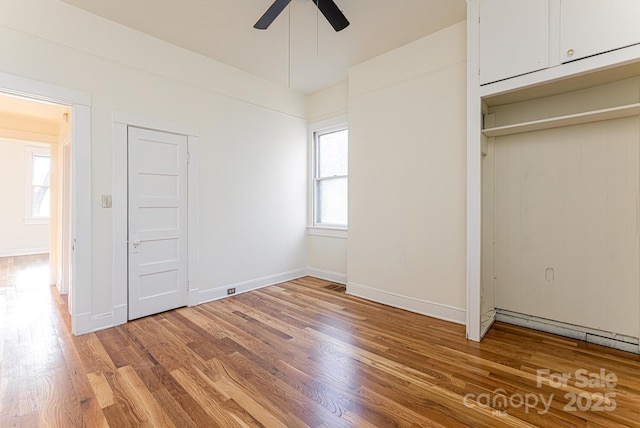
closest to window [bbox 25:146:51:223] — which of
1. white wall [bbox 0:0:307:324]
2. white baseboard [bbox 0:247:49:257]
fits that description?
white baseboard [bbox 0:247:49:257]

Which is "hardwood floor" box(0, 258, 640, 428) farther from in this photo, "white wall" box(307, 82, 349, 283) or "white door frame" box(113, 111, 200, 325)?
"white wall" box(307, 82, 349, 283)

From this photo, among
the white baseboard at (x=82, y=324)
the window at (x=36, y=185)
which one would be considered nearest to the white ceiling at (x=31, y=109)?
the white baseboard at (x=82, y=324)

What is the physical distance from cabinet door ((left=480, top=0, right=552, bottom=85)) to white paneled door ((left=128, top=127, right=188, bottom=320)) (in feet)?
11.0

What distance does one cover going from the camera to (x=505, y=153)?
3.04 m

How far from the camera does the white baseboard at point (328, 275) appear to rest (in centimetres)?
461

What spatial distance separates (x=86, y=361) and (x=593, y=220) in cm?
453

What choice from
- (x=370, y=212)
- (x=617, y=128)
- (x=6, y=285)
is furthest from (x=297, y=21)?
(x=6, y=285)

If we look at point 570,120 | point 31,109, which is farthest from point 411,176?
point 31,109

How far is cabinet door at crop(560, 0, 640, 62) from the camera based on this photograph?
2004 millimetres

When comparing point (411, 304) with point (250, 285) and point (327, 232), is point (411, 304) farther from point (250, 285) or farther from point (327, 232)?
point (250, 285)

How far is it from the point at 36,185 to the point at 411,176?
370 inches

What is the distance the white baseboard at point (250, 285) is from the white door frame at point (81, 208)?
1.19 metres

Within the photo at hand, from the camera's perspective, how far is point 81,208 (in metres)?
2.87

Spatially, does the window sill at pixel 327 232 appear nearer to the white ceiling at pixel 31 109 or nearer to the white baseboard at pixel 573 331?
the white baseboard at pixel 573 331
